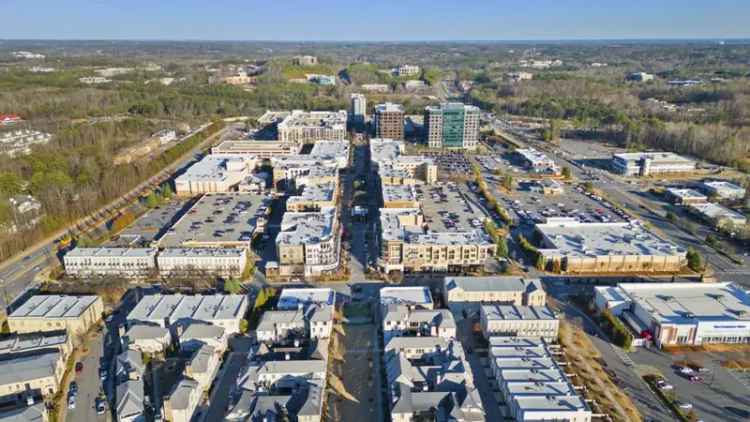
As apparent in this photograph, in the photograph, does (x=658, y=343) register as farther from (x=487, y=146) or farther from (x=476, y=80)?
(x=476, y=80)

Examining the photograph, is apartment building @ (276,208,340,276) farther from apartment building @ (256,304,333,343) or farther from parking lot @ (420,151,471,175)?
parking lot @ (420,151,471,175)

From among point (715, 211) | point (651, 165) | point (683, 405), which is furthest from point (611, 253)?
point (651, 165)

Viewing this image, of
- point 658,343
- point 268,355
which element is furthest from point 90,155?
point 658,343

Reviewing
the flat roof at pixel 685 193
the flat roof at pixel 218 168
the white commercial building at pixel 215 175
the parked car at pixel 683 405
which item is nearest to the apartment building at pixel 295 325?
the parked car at pixel 683 405

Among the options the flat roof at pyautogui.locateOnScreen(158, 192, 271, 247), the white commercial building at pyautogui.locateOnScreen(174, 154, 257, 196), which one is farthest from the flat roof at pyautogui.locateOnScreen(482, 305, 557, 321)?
the white commercial building at pyautogui.locateOnScreen(174, 154, 257, 196)

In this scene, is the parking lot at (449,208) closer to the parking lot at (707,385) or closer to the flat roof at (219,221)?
the flat roof at (219,221)

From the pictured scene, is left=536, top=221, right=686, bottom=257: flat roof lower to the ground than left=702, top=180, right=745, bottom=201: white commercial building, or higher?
lower
